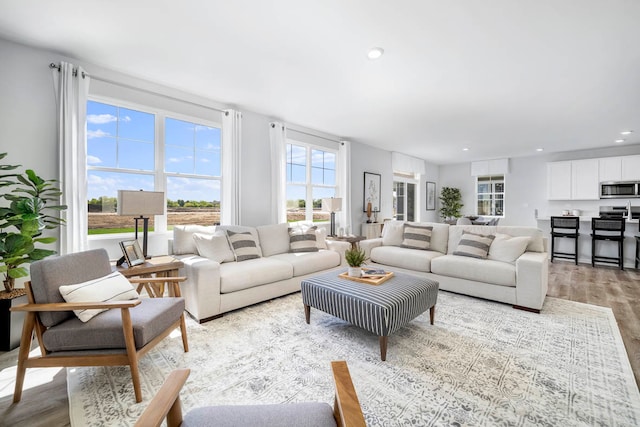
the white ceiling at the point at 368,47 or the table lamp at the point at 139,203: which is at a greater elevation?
the white ceiling at the point at 368,47

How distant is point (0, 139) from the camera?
253cm

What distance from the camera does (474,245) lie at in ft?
12.0

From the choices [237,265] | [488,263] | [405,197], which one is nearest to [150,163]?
[237,265]

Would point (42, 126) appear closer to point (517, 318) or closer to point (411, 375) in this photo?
point (411, 375)

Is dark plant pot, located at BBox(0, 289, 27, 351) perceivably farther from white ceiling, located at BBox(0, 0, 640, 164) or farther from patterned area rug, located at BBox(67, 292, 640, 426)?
white ceiling, located at BBox(0, 0, 640, 164)

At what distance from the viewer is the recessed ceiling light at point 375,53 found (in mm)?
2582

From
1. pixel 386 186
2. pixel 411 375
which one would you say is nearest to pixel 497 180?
pixel 386 186

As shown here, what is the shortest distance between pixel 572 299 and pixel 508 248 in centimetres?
100

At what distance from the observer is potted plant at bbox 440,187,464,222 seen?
29.3 feet

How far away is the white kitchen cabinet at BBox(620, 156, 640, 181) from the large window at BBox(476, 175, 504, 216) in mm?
2530

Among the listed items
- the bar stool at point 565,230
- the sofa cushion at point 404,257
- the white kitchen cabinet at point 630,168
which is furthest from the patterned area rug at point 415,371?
the white kitchen cabinet at point 630,168

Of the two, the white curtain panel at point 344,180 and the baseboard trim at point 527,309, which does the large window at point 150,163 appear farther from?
the baseboard trim at point 527,309

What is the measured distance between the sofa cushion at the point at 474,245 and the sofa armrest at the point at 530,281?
48cm

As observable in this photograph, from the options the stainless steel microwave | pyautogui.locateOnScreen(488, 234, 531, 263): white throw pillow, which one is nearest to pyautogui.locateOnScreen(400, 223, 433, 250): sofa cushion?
pyautogui.locateOnScreen(488, 234, 531, 263): white throw pillow
